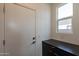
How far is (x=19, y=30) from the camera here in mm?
1441

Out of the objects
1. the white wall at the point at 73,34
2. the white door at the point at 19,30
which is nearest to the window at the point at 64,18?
the white wall at the point at 73,34

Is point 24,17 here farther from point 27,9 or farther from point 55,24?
point 55,24

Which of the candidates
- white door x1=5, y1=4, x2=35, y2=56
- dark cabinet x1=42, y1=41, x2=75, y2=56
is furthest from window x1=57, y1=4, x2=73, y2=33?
white door x1=5, y1=4, x2=35, y2=56

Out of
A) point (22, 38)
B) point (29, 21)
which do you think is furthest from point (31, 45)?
point (29, 21)

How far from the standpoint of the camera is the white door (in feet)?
4.57

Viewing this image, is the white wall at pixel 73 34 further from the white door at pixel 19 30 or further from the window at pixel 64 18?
the white door at pixel 19 30

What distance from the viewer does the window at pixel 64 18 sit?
1.43 m

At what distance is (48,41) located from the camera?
1.42 meters

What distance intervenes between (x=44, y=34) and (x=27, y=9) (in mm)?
447

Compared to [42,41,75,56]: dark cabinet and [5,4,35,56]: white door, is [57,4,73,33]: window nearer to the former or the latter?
[42,41,75,56]: dark cabinet

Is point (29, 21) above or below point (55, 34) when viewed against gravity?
above

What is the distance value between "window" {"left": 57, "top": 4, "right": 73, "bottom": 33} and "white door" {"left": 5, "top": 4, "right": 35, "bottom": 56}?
388 mm

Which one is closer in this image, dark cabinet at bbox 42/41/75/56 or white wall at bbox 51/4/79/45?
dark cabinet at bbox 42/41/75/56

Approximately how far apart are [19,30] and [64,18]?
69 cm
